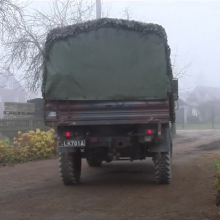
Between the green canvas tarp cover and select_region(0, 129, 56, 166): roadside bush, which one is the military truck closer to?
the green canvas tarp cover

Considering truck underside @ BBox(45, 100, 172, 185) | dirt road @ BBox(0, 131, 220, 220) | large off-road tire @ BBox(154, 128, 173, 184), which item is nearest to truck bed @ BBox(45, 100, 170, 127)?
truck underside @ BBox(45, 100, 172, 185)

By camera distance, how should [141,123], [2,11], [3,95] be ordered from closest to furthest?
[141,123], [2,11], [3,95]

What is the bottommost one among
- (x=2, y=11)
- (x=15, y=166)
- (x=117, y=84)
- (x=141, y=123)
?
(x=15, y=166)

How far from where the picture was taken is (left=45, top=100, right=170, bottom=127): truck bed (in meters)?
9.59

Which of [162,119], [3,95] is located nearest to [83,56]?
[162,119]

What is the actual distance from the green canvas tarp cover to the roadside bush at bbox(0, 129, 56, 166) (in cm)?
615

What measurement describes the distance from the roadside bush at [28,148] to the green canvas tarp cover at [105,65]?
6.15 m

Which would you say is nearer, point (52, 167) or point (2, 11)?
point (52, 167)

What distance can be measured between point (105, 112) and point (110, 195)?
1.59 m

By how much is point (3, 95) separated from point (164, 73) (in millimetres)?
60706

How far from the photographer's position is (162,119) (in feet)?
31.4

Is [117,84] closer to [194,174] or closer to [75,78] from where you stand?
[75,78]

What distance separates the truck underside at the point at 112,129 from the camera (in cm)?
965

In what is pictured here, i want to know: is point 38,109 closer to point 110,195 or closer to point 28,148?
point 28,148
